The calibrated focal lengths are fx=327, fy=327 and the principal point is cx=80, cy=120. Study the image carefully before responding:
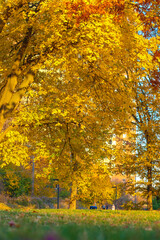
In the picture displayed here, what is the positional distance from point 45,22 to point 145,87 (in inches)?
313

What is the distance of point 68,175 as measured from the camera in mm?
18094

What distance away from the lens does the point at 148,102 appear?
63.8ft

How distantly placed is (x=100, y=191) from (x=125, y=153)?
13.9 feet

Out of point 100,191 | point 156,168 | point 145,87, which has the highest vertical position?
A: point 145,87

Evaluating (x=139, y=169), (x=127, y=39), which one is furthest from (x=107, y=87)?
(x=139, y=169)

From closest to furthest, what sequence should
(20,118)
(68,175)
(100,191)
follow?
(20,118) < (68,175) < (100,191)

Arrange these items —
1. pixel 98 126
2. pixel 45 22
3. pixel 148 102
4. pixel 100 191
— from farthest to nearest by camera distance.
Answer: pixel 100 191 → pixel 148 102 → pixel 98 126 → pixel 45 22

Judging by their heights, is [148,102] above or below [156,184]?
above

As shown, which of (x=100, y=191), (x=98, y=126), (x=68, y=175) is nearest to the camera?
(x=98, y=126)

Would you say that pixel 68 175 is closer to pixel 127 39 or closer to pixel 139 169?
pixel 139 169

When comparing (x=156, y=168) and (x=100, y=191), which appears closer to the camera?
(x=156, y=168)

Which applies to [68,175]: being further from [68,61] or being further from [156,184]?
[68,61]

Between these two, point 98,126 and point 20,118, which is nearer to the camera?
point 20,118

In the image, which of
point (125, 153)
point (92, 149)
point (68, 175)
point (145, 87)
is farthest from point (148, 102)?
point (68, 175)
